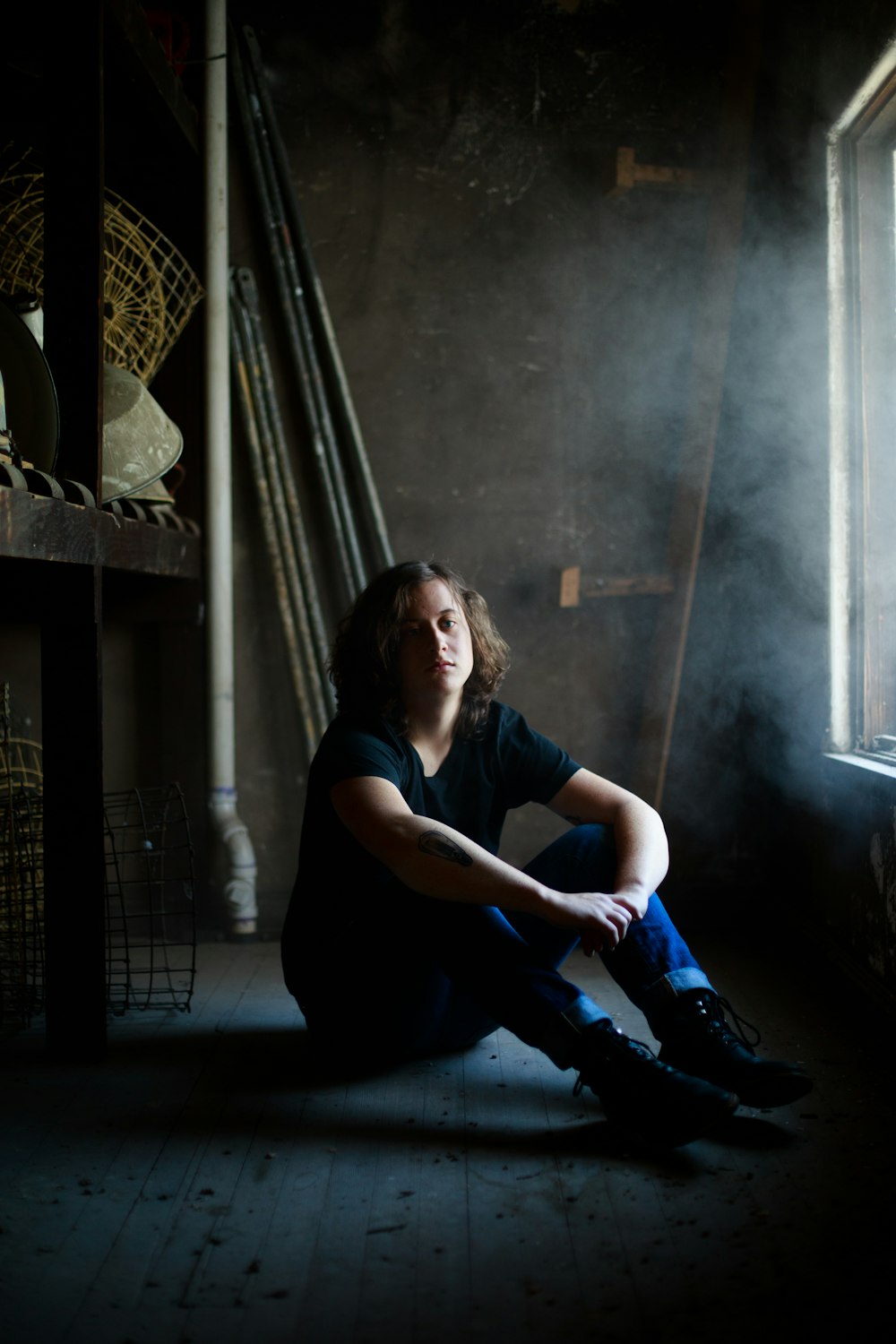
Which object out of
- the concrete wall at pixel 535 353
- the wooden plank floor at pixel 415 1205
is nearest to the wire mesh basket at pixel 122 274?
the concrete wall at pixel 535 353

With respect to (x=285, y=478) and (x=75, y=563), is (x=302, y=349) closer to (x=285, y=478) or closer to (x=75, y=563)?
(x=285, y=478)

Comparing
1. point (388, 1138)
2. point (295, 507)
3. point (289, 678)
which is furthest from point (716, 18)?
point (388, 1138)

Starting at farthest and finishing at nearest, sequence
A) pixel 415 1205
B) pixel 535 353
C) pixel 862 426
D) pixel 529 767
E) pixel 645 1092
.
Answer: pixel 535 353 < pixel 862 426 < pixel 529 767 < pixel 645 1092 < pixel 415 1205

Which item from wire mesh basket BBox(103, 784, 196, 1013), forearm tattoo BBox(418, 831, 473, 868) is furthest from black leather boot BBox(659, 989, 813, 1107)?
wire mesh basket BBox(103, 784, 196, 1013)

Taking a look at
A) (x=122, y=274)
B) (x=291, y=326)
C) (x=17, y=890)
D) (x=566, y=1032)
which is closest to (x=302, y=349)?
(x=291, y=326)

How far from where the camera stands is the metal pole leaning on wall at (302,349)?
132 inches

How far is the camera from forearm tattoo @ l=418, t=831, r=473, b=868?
1.96 metres

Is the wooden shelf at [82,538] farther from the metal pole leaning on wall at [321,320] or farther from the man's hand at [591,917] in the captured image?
the man's hand at [591,917]

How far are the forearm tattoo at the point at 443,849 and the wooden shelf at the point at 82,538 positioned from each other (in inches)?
32.2

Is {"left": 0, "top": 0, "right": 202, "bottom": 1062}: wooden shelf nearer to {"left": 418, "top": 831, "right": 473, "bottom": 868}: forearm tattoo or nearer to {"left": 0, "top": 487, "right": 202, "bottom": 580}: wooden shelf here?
{"left": 0, "top": 487, "right": 202, "bottom": 580}: wooden shelf

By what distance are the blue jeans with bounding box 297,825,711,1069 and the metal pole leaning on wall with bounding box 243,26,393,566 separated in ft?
4.68

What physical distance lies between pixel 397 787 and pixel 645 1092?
0.67m

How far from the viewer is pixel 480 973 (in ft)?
6.42

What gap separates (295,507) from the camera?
3.40 meters
